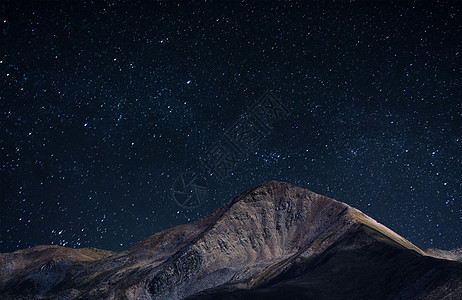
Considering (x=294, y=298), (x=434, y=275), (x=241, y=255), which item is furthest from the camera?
(x=241, y=255)

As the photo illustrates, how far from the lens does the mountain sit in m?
25.5

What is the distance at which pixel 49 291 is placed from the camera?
189ft

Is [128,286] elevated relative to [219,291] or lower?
elevated

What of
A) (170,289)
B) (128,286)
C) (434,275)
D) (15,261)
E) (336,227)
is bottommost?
(434,275)

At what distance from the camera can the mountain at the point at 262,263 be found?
83.8 ft

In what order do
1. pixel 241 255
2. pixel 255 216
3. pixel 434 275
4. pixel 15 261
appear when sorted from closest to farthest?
pixel 434 275 < pixel 241 255 < pixel 255 216 < pixel 15 261

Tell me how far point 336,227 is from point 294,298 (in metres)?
16.8

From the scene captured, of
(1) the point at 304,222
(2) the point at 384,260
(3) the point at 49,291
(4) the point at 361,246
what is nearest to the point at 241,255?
(1) the point at 304,222

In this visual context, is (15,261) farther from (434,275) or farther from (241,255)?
(434,275)

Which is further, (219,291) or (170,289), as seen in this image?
(170,289)

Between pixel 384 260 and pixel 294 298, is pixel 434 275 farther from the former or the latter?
pixel 294 298

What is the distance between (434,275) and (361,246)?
10740 millimetres

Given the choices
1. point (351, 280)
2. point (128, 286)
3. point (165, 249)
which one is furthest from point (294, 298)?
point (165, 249)

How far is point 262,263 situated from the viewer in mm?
42938
